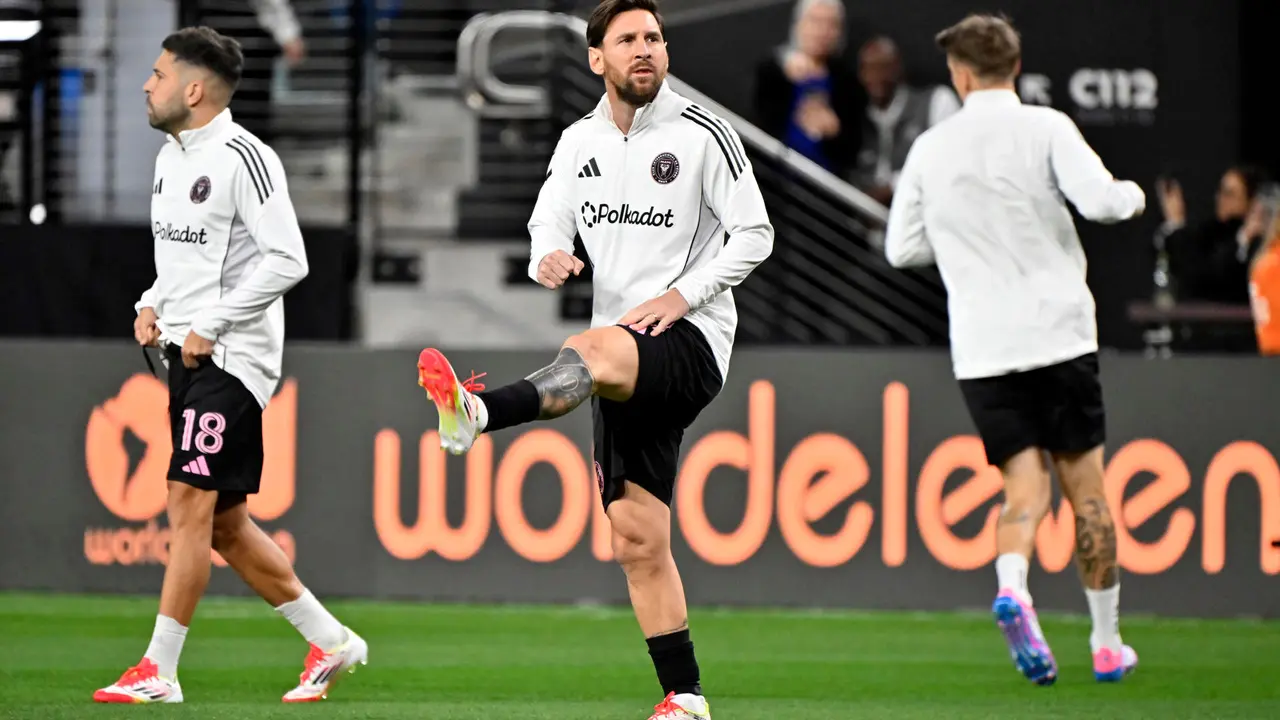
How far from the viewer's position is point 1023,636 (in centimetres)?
652

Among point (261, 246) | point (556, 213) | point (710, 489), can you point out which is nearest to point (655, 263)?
point (556, 213)

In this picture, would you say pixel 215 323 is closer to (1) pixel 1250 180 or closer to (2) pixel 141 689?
(2) pixel 141 689

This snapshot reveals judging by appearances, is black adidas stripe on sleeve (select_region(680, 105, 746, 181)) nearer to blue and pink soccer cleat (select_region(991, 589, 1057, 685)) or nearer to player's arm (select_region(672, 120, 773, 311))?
player's arm (select_region(672, 120, 773, 311))

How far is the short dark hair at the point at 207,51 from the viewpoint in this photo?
6484 millimetres

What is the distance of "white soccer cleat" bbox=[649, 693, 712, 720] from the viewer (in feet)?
17.7

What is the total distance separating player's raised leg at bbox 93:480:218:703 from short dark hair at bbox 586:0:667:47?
2.04m

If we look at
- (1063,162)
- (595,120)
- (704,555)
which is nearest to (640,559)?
(595,120)

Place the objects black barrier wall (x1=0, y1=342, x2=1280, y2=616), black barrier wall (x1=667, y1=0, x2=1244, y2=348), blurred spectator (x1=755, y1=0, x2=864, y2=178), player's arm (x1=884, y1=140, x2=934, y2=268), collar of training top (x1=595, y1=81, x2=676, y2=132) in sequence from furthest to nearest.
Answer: black barrier wall (x1=667, y1=0, x2=1244, y2=348) → blurred spectator (x1=755, y1=0, x2=864, y2=178) → black barrier wall (x1=0, y1=342, x2=1280, y2=616) → player's arm (x1=884, y1=140, x2=934, y2=268) → collar of training top (x1=595, y1=81, x2=676, y2=132)

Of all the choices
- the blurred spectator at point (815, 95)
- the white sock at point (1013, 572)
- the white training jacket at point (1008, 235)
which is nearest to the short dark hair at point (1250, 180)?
the blurred spectator at point (815, 95)

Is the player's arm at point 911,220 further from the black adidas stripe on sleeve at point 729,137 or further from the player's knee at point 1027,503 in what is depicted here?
the black adidas stripe on sleeve at point 729,137

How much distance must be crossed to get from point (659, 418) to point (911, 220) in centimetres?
202

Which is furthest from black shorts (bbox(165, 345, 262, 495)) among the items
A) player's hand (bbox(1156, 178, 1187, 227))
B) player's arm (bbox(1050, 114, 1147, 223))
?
player's hand (bbox(1156, 178, 1187, 227))

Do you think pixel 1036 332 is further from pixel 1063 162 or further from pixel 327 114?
pixel 327 114

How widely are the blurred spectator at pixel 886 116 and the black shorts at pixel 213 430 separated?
7213 millimetres
